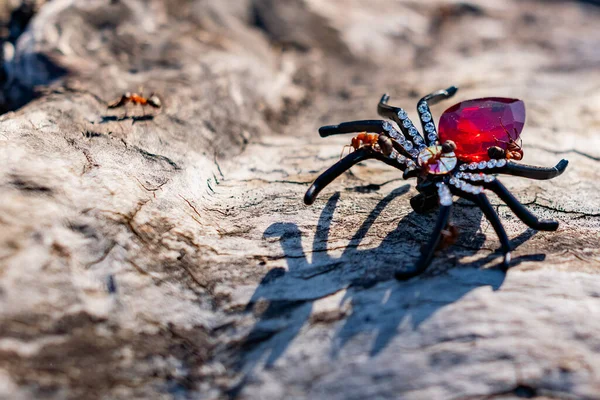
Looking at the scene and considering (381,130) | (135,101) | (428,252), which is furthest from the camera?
(135,101)

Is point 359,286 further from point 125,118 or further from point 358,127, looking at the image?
point 125,118

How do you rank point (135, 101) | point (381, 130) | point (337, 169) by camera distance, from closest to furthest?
point (337, 169) → point (381, 130) → point (135, 101)

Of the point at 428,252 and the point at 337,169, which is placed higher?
the point at 337,169

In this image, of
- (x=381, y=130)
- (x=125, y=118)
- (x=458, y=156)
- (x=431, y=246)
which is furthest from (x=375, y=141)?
(x=125, y=118)

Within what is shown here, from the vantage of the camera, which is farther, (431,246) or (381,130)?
(381,130)

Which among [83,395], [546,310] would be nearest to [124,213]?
[83,395]

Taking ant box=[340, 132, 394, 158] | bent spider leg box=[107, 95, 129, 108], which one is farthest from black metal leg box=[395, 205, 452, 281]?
bent spider leg box=[107, 95, 129, 108]

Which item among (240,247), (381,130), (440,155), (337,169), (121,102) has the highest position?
(121,102)
